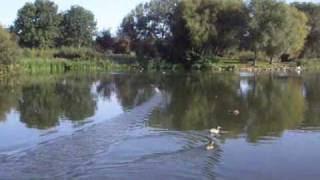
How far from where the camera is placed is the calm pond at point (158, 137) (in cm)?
1712

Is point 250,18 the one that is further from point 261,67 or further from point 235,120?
point 235,120

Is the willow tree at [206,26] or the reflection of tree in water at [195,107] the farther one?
the willow tree at [206,26]

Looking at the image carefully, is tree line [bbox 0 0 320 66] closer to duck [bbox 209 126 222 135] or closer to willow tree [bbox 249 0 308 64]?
willow tree [bbox 249 0 308 64]

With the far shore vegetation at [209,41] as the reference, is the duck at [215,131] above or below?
below

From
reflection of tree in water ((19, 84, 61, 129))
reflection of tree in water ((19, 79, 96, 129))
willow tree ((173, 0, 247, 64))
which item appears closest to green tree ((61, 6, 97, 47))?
willow tree ((173, 0, 247, 64))

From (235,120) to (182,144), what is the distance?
298 inches

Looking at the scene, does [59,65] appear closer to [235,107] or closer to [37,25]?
[37,25]

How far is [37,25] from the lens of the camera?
396 ft

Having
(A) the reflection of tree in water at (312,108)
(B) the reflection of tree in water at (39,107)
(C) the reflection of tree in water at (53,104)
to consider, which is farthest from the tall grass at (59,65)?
(A) the reflection of tree in water at (312,108)

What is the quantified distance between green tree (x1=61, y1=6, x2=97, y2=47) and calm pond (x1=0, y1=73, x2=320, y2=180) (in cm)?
8671

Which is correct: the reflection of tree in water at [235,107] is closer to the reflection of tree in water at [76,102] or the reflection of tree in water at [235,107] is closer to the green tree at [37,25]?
the reflection of tree in water at [76,102]

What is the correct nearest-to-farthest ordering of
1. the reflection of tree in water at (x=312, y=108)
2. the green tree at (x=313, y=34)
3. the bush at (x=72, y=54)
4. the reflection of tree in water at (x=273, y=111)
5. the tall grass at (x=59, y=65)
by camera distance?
the reflection of tree in water at (x=273, y=111), the reflection of tree in water at (x=312, y=108), the tall grass at (x=59, y=65), the bush at (x=72, y=54), the green tree at (x=313, y=34)

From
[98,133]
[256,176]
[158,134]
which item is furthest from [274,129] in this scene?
[256,176]

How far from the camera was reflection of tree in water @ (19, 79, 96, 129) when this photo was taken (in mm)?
28938
